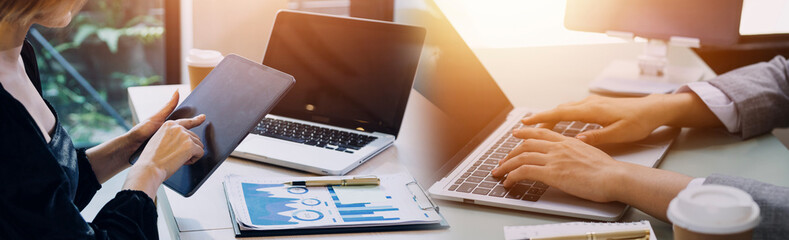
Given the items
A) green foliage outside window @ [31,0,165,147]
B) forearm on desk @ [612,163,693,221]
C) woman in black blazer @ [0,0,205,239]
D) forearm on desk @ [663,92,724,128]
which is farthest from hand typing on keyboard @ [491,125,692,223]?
green foliage outside window @ [31,0,165,147]

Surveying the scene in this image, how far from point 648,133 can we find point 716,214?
69cm

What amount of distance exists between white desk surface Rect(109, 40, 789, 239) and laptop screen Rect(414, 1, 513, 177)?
0.15 feet

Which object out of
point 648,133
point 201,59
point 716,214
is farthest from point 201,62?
point 716,214

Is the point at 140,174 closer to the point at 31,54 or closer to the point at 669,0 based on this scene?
the point at 31,54

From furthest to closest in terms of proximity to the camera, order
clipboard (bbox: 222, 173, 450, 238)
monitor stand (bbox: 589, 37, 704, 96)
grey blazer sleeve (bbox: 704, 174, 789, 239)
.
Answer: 1. monitor stand (bbox: 589, 37, 704, 96)
2. clipboard (bbox: 222, 173, 450, 238)
3. grey blazer sleeve (bbox: 704, 174, 789, 239)

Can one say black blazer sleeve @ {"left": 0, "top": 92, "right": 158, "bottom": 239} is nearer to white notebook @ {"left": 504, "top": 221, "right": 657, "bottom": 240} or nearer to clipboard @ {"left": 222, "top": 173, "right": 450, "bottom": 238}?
clipboard @ {"left": 222, "top": 173, "right": 450, "bottom": 238}

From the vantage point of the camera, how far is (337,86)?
4.49 feet

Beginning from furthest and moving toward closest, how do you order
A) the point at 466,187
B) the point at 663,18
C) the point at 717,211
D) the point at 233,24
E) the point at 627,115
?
the point at 233,24 < the point at 663,18 < the point at 627,115 < the point at 466,187 < the point at 717,211

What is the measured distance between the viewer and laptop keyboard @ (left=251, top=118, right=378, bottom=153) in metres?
1.26

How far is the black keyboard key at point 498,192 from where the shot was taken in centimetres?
100

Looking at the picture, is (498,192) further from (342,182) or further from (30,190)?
(30,190)

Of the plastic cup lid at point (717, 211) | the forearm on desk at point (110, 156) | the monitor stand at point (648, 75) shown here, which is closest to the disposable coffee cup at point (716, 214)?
the plastic cup lid at point (717, 211)

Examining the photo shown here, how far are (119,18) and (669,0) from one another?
220cm

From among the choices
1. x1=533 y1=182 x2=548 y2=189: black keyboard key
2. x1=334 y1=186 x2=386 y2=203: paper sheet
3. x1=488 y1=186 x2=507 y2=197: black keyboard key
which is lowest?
x1=334 y1=186 x2=386 y2=203: paper sheet
